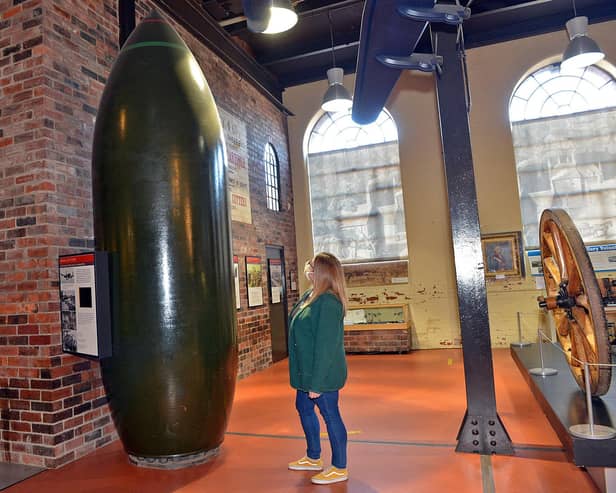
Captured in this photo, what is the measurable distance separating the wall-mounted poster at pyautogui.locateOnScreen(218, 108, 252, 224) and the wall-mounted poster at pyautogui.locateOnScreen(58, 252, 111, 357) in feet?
10.1

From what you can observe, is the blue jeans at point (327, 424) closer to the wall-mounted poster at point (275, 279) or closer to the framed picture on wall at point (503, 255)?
the wall-mounted poster at point (275, 279)

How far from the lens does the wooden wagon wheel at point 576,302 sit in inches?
105

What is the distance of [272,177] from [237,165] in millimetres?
1549

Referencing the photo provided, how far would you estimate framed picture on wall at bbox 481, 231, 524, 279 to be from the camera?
765 cm

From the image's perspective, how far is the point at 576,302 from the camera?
123 inches

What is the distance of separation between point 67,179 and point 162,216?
41.4 inches

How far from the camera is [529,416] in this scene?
12.8 ft

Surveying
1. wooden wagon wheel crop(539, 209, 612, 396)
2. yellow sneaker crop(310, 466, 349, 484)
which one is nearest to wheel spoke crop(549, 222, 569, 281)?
wooden wagon wheel crop(539, 209, 612, 396)

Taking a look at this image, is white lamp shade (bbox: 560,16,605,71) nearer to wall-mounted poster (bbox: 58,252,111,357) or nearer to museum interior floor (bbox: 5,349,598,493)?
museum interior floor (bbox: 5,349,598,493)

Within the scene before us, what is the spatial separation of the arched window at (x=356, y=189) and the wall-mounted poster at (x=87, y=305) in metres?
5.76

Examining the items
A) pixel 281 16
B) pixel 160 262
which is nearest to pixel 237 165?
pixel 281 16

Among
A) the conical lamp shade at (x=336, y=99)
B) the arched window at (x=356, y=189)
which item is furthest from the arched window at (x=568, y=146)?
the conical lamp shade at (x=336, y=99)

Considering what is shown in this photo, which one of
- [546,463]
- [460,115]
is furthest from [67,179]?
[546,463]

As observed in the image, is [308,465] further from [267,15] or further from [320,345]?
[267,15]
